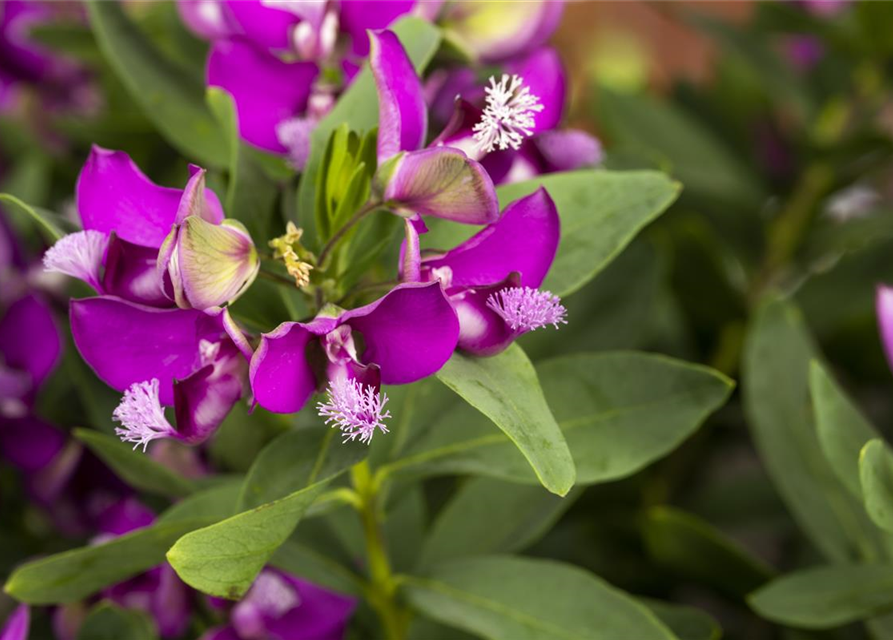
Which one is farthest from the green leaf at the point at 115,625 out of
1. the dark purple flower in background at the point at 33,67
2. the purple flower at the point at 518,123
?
the dark purple flower in background at the point at 33,67

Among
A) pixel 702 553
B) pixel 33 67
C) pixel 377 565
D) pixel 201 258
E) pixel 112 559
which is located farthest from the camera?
pixel 33 67

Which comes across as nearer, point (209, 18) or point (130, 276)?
point (130, 276)

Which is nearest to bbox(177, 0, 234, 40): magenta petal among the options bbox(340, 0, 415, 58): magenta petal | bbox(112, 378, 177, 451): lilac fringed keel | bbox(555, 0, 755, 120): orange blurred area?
bbox(340, 0, 415, 58): magenta petal

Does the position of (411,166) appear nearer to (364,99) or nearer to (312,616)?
(364,99)

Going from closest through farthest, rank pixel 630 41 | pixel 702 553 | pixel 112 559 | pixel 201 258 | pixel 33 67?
1. pixel 201 258
2. pixel 112 559
3. pixel 702 553
4. pixel 33 67
5. pixel 630 41

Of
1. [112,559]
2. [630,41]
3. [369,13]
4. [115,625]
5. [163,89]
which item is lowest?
[630,41]

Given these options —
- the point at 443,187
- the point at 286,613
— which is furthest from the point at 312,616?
the point at 443,187

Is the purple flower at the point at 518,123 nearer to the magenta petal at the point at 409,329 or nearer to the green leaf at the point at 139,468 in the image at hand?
the magenta petal at the point at 409,329
